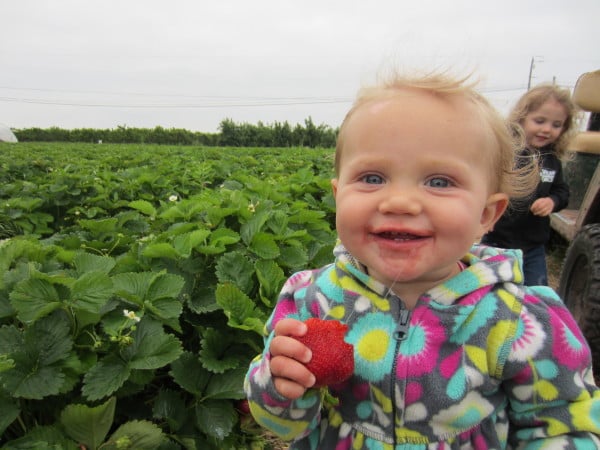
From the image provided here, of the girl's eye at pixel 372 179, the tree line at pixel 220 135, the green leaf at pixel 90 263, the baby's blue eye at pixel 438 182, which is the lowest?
the tree line at pixel 220 135

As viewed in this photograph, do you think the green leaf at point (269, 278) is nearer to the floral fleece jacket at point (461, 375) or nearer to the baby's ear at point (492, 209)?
the floral fleece jacket at point (461, 375)

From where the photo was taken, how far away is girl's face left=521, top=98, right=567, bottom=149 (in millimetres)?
2984

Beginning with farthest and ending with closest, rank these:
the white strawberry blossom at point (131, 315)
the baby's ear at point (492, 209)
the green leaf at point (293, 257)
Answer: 1. the green leaf at point (293, 257)
2. the white strawberry blossom at point (131, 315)
3. the baby's ear at point (492, 209)

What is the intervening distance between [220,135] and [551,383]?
164 feet

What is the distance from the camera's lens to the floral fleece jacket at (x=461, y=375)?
1.01m

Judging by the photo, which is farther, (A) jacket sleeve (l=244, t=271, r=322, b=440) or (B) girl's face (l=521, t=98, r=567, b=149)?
(B) girl's face (l=521, t=98, r=567, b=149)

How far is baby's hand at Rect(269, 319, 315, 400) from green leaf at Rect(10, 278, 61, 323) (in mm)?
698

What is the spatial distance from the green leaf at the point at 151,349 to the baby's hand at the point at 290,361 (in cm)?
50

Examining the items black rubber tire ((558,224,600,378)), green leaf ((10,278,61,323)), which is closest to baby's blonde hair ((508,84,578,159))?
black rubber tire ((558,224,600,378))

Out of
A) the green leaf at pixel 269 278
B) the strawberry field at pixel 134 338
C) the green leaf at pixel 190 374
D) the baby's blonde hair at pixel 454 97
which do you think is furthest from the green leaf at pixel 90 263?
the baby's blonde hair at pixel 454 97

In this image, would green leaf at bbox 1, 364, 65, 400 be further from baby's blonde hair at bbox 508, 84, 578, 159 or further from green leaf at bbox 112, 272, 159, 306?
baby's blonde hair at bbox 508, 84, 578, 159

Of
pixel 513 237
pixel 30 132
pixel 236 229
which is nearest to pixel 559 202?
pixel 513 237

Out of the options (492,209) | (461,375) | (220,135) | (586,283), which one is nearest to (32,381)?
(461,375)

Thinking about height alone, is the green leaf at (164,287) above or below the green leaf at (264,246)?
above
